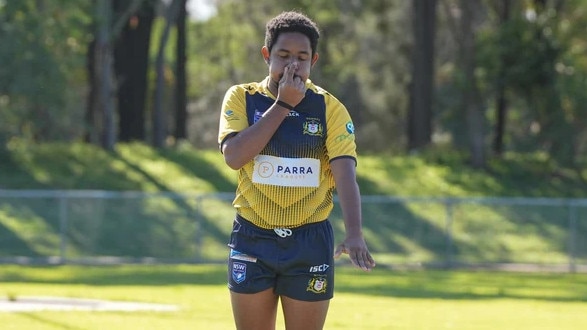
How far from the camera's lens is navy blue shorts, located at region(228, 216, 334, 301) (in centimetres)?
647

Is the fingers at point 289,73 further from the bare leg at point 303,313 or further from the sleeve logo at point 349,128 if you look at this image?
the bare leg at point 303,313

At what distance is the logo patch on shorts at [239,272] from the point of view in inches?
255

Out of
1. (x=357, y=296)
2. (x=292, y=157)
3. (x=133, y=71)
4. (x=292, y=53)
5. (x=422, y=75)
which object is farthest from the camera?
(x=133, y=71)

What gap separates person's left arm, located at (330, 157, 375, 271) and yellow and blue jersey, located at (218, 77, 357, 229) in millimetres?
59

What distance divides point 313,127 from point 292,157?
0.57ft

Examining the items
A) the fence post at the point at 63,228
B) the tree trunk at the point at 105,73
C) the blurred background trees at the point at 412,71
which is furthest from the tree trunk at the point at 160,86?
the fence post at the point at 63,228

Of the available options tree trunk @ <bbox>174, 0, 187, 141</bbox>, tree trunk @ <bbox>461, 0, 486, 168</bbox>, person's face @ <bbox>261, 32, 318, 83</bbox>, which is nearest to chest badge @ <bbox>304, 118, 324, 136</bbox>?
person's face @ <bbox>261, 32, 318, 83</bbox>

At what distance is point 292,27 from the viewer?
6.38 metres

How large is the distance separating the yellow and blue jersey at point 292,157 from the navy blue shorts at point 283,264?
0.19 feet

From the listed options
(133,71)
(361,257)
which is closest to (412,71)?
(133,71)

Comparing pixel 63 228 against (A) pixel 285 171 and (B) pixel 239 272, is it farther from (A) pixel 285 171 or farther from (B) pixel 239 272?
(A) pixel 285 171

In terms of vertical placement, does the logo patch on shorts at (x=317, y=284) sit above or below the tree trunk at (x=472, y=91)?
below

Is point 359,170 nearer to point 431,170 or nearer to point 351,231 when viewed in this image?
point 431,170

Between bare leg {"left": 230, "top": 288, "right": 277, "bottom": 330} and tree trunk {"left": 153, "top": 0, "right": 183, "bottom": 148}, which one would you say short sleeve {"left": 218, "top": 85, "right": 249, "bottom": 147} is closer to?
bare leg {"left": 230, "top": 288, "right": 277, "bottom": 330}
